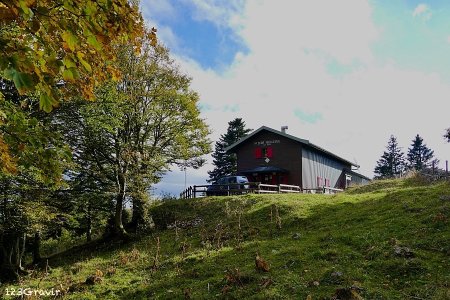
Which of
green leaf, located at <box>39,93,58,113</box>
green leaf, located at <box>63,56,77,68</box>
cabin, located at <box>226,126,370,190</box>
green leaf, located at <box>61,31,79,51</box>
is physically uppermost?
cabin, located at <box>226,126,370,190</box>

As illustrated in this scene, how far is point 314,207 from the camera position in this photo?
2248cm

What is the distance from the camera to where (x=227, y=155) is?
56.2m

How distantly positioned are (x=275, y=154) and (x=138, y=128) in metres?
16.6

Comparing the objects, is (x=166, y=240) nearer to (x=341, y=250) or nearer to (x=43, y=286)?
(x=43, y=286)

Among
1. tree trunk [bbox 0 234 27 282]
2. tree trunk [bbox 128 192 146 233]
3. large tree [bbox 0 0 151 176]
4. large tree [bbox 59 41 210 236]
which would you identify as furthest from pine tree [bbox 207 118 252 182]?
large tree [bbox 0 0 151 176]

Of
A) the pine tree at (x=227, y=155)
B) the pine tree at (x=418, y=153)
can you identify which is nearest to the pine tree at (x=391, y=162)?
the pine tree at (x=418, y=153)

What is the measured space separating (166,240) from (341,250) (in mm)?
12266

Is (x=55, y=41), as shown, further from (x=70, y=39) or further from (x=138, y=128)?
(x=138, y=128)

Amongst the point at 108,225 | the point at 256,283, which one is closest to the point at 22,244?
the point at 108,225

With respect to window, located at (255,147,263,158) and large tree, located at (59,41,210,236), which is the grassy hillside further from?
window, located at (255,147,263,158)

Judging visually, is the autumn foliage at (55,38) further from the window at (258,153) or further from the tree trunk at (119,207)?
the window at (258,153)

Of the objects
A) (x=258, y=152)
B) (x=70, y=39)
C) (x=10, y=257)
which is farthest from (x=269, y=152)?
(x=70, y=39)

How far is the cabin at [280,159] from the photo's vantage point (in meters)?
38.2

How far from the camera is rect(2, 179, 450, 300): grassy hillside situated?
11.1 m
